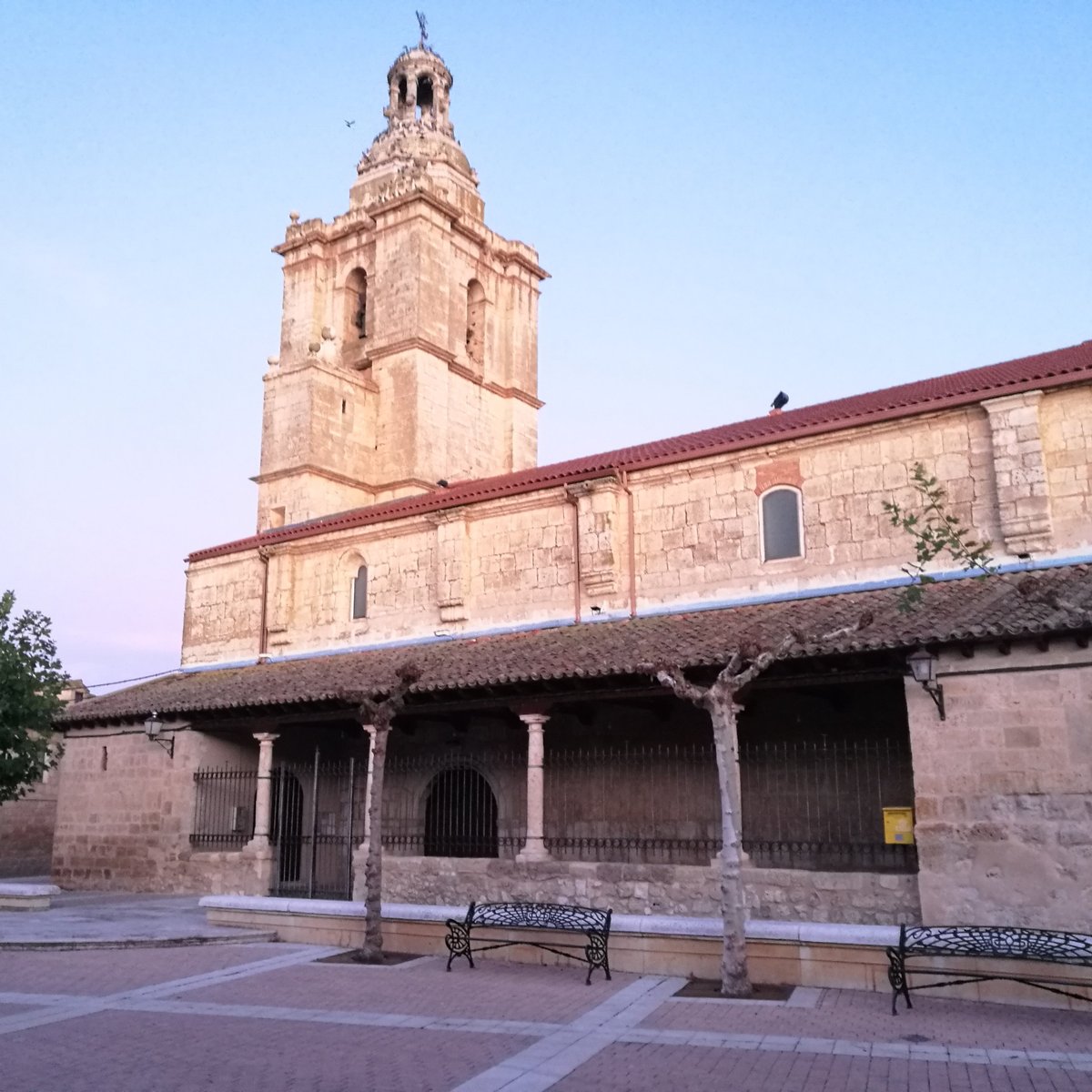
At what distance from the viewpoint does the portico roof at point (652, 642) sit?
12000mm

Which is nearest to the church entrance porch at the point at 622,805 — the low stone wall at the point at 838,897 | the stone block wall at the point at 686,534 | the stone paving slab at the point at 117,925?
the low stone wall at the point at 838,897

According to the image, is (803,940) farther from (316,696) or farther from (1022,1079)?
(316,696)

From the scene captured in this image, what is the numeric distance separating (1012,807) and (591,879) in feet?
16.9

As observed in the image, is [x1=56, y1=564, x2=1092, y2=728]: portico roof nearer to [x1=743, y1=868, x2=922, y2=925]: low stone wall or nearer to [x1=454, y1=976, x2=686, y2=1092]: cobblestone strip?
[x1=743, y1=868, x2=922, y2=925]: low stone wall

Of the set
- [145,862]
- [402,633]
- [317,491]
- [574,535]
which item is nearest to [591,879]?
[574,535]

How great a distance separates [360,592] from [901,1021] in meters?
15.0

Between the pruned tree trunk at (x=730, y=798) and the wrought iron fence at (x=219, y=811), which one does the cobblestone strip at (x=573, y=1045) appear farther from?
the wrought iron fence at (x=219, y=811)

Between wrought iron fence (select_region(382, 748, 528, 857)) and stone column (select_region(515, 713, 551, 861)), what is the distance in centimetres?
271

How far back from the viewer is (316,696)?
16734 mm

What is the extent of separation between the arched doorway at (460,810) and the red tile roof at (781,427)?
5.14 metres

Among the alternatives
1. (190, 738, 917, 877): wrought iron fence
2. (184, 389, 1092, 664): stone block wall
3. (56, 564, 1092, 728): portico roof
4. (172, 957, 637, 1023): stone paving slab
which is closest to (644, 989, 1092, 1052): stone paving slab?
(172, 957, 637, 1023): stone paving slab

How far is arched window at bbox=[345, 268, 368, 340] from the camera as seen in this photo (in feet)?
116

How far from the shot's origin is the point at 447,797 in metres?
19.1

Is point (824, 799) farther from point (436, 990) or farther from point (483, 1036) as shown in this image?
point (483, 1036)
